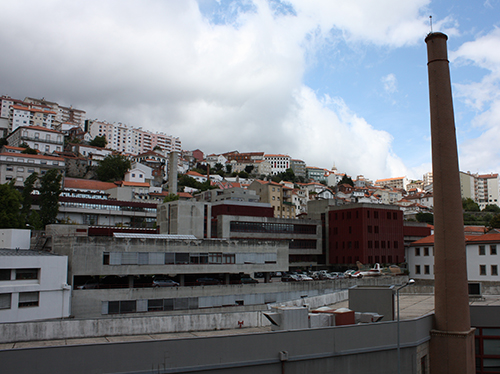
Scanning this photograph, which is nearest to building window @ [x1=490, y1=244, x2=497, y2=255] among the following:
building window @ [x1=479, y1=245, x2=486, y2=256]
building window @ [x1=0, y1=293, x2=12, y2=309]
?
building window @ [x1=479, y1=245, x2=486, y2=256]

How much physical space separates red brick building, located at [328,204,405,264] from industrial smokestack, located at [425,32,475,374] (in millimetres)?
44605

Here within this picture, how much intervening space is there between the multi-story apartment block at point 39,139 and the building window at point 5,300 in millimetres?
98571

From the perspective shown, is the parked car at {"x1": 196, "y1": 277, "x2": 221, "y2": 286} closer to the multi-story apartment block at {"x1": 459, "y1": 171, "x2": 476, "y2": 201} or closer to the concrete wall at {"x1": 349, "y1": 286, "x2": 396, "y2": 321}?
the concrete wall at {"x1": 349, "y1": 286, "x2": 396, "y2": 321}

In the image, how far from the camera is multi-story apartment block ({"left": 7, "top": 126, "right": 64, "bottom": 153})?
11838 cm

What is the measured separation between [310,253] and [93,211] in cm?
4270

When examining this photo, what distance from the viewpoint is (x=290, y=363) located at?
680 inches

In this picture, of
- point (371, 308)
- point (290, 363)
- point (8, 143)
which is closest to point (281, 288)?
point (371, 308)

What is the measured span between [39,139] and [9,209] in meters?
70.7

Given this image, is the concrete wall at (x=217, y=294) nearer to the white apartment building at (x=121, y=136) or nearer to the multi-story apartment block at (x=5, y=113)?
the multi-story apartment block at (x=5, y=113)

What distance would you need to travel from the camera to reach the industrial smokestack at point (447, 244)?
22.3 metres

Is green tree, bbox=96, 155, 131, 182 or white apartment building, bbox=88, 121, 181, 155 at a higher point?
white apartment building, bbox=88, 121, 181, 155

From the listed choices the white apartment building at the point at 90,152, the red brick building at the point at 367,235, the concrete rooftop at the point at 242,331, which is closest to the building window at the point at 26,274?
the concrete rooftop at the point at 242,331

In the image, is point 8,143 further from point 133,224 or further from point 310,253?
point 310,253

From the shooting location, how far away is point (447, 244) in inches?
904
